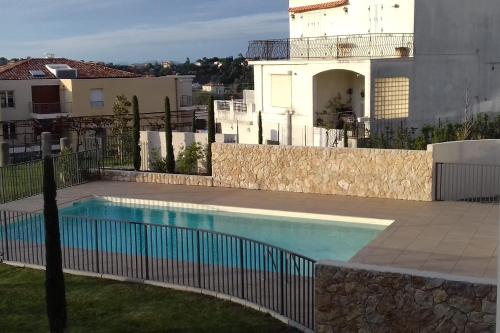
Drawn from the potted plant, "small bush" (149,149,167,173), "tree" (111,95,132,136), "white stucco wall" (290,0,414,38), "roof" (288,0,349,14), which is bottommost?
"small bush" (149,149,167,173)

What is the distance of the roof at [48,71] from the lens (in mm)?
49906

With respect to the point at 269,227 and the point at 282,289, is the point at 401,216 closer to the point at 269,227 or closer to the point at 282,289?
the point at 269,227

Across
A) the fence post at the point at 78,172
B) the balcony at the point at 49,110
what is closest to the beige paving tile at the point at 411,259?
the fence post at the point at 78,172

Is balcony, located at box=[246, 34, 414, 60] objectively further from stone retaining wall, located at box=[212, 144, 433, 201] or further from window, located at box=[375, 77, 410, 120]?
stone retaining wall, located at box=[212, 144, 433, 201]

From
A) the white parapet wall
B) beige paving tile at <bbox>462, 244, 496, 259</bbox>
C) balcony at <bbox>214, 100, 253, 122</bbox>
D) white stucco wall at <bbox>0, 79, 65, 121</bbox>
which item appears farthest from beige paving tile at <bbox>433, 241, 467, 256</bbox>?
white stucco wall at <bbox>0, 79, 65, 121</bbox>

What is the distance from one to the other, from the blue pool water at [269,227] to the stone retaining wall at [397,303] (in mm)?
6362

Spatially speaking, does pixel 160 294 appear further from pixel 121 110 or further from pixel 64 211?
pixel 121 110

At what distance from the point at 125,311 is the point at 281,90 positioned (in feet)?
71.2

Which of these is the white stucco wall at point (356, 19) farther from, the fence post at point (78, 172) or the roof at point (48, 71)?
the roof at point (48, 71)

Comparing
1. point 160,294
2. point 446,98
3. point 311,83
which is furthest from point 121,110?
point 160,294

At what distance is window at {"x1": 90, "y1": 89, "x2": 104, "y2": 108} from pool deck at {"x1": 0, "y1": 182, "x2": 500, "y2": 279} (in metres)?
25.6

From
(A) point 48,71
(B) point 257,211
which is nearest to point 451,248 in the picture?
(B) point 257,211

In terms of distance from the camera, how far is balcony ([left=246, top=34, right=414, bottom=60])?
28250 millimetres

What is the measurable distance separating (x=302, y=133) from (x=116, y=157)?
27.6 feet
